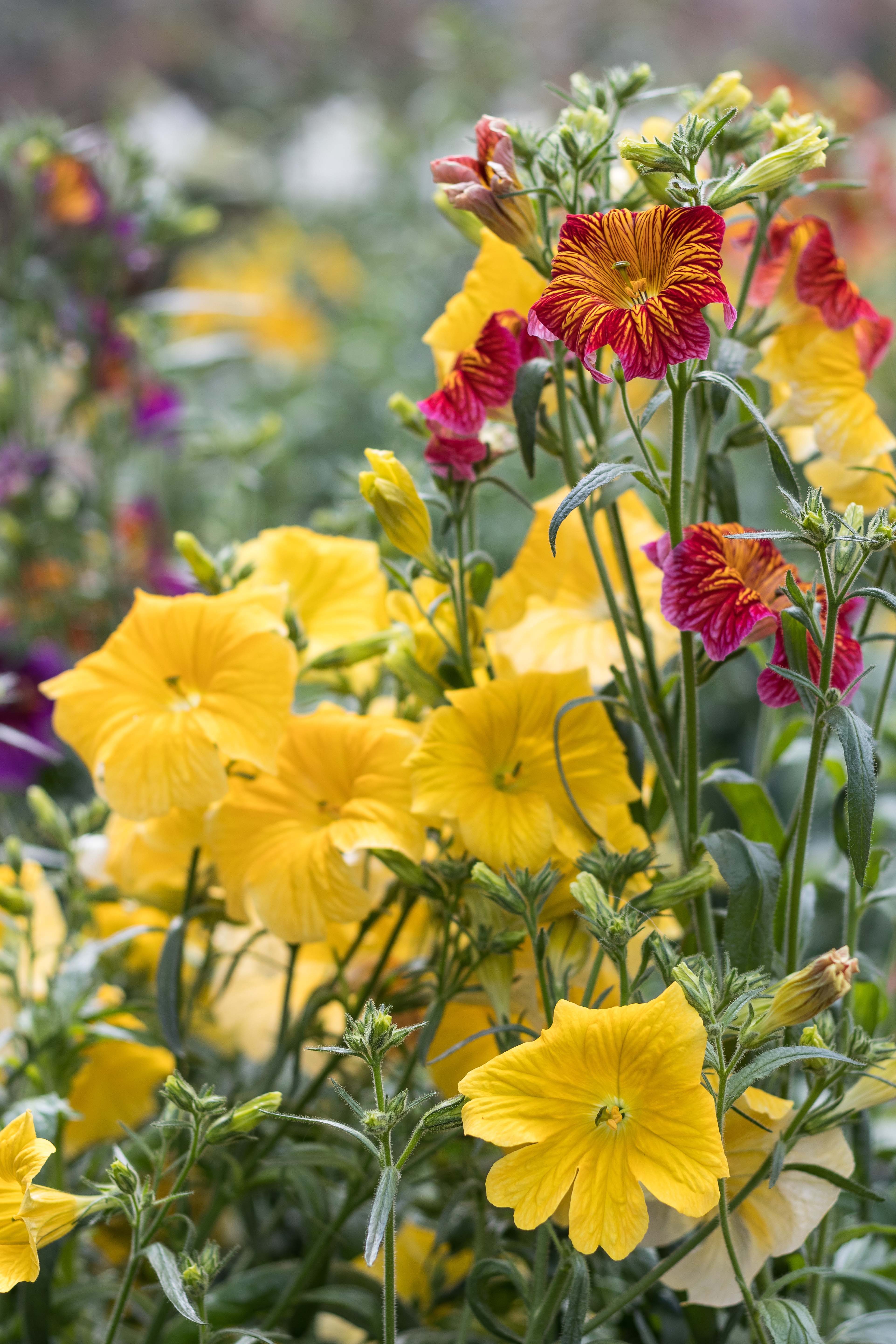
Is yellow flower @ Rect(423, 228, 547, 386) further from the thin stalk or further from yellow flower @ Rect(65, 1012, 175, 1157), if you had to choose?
yellow flower @ Rect(65, 1012, 175, 1157)

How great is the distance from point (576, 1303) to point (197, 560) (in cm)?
53

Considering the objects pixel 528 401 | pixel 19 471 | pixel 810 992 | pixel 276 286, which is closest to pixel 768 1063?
pixel 810 992

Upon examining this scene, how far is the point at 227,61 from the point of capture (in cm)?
546

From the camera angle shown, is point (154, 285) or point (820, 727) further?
point (154, 285)

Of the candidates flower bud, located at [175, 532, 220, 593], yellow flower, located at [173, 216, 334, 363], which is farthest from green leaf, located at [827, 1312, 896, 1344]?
yellow flower, located at [173, 216, 334, 363]

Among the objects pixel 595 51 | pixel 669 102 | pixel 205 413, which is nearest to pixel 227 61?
pixel 595 51

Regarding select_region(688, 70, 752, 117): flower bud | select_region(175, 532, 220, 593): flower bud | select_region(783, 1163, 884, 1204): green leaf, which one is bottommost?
select_region(783, 1163, 884, 1204): green leaf

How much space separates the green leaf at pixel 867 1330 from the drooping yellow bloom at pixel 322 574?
577mm

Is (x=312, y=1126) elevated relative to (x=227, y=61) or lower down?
lower down

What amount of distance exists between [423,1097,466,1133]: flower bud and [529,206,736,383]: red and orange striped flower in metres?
0.35

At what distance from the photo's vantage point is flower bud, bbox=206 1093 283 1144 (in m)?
0.57

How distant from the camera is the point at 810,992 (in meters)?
0.53

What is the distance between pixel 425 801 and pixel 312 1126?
0.28 m

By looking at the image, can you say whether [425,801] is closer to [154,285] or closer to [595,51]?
[154,285]
